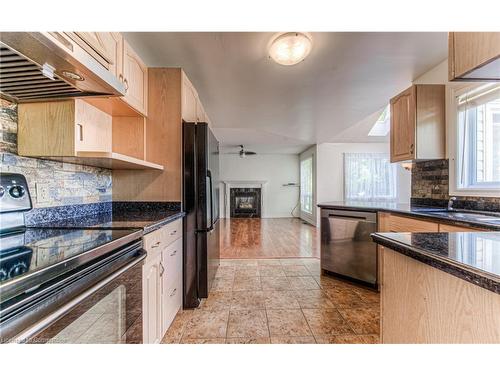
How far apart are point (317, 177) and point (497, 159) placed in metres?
4.78

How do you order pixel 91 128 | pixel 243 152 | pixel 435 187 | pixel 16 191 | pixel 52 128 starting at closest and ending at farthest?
pixel 16 191 < pixel 52 128 < pixel 91 128 < pixel 435 187 < pixel 243 152

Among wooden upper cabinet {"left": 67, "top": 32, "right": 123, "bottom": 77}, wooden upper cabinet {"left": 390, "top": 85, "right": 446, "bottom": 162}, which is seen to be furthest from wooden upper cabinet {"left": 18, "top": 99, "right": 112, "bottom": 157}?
wooden upper cabinet {"left": 390, "top": 85, "right": 446, "bottom": 162}

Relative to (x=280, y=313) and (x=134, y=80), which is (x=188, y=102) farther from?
(x=280, y=313)

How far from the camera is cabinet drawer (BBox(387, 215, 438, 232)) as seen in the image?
6.04ft

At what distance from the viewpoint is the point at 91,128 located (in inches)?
68.3

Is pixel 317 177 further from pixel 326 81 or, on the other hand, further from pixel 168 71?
pixel 168 71

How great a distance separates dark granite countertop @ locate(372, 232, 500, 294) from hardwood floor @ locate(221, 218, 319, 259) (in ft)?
9.69

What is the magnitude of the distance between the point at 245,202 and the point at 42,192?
7.39 m

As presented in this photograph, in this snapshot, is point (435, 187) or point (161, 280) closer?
point (161, 280)

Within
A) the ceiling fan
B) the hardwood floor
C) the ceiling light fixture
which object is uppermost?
the ceiling light fixture

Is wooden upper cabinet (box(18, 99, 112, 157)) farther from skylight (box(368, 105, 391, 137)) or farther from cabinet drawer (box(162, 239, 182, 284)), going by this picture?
skylight (box(368, 105, 391, 137))

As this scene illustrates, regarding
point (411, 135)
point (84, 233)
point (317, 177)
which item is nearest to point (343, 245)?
point (411, 135)

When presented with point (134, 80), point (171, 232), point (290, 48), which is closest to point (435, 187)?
point (290, 48)

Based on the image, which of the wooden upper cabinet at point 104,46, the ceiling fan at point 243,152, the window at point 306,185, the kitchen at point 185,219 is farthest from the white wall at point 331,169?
the wooden upper cabinet at point 104,46
